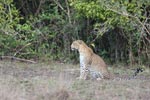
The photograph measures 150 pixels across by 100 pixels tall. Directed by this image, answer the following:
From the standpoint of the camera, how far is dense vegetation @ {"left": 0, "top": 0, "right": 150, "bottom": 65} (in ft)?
46.5

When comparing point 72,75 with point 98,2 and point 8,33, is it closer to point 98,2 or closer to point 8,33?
point 98,2

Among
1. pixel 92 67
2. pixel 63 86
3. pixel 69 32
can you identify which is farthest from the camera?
pixel 69 32

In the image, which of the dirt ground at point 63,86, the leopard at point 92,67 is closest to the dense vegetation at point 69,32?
the dirt ground at point 63,86

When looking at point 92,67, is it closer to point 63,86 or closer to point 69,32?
point 63,86

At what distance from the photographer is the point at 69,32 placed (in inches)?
632

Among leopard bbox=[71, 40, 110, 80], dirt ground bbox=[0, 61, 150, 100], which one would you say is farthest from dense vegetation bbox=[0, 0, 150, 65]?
leopard bbox=[71, 40, 110, 80]

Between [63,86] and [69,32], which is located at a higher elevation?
[69,32]

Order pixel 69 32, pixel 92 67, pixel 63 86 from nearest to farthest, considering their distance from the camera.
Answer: pixel 63 86, pixel 92 67, pixel 69 32

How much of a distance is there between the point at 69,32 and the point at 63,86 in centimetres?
745

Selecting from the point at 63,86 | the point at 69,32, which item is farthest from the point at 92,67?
the point at 69,32

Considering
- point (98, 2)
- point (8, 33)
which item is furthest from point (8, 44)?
point (98, 2)

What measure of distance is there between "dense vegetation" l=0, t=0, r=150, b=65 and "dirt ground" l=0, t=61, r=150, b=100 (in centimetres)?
187

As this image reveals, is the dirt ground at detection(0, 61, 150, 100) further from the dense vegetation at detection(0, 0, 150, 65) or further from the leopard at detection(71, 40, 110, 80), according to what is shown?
the dense vegetation at detection(0, 0, 150, 65)

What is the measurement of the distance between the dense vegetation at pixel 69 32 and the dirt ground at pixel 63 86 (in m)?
1.87
